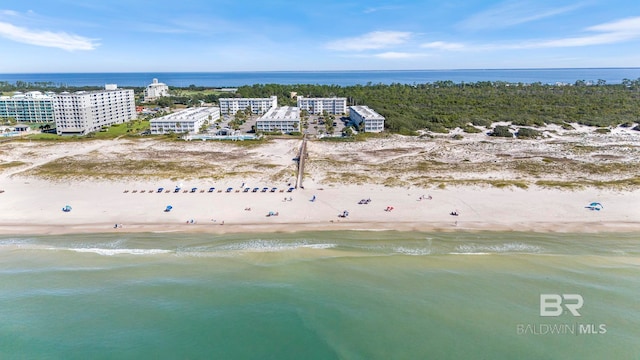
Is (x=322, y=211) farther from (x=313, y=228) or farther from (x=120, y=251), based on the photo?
(x=120, y=251)

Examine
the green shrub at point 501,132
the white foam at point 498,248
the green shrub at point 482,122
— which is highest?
the green shrub at point 482,122

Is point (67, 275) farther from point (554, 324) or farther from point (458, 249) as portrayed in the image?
point (554, 324)

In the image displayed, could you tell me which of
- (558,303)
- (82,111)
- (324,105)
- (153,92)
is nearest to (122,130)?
(82,111)

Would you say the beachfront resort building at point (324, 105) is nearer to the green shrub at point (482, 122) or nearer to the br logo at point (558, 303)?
the green shrub at point (482, 122)

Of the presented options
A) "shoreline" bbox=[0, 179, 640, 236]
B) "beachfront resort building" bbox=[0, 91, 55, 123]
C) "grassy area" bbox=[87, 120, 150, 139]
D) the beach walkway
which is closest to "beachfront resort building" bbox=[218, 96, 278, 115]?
"grassy area" bbox=[87, 120, 150, 139]

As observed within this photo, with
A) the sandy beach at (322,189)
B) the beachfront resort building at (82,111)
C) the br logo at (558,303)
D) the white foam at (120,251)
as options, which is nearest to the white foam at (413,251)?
the sandy beach at (322,189)

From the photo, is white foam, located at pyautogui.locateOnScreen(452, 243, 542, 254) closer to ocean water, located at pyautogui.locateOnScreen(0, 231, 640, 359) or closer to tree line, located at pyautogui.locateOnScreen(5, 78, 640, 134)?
ocean water, located at pyautogui.locateOnScreen(0, 231, 640, 359)

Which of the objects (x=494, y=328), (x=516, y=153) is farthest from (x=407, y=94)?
(x=494, y=328)
